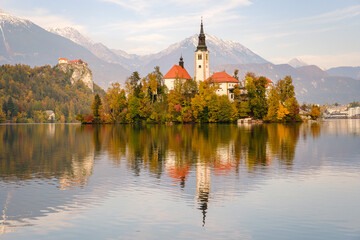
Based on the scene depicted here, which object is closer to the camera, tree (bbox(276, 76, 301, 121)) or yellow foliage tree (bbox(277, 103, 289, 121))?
yellow foliage tree (bbox(277, 103, 289, 121))

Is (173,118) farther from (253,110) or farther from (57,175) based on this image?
(57,175)

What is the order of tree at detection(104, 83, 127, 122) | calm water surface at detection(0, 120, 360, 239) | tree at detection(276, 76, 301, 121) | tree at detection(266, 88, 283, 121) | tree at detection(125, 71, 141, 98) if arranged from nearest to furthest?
calm water surface at detection(0, 120, 360, 239), tree at detection(266, 88, 283, 121), tree at detection(276, 76, 301, 121), tree at detection(125, 71, 141, 98), tree at detection(104, 83, 127, 122)

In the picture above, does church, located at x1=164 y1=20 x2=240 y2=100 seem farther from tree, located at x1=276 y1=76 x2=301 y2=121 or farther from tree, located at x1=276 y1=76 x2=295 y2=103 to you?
tree, located at x1=276 y1=76 x2=301 y2=121

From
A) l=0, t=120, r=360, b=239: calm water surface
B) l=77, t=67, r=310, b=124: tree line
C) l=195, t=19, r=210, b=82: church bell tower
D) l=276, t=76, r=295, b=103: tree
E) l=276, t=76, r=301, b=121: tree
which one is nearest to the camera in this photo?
l=0, t=120, r=360, b=239: calm water surface

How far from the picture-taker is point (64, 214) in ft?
63.3

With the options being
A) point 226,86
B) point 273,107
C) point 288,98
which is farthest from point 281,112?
point 226,86

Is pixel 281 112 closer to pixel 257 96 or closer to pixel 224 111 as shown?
pixel 257 96

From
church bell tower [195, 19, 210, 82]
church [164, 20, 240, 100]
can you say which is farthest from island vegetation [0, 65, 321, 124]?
church bell tower [195, 19, 210, 82]

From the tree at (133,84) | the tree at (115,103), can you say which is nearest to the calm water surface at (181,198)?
the tree at (133,84)

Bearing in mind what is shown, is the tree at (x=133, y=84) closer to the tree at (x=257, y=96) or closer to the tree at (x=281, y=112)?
the tree at (x=257, y=96)

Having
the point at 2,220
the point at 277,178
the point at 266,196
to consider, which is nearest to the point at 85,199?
the point at 2,220

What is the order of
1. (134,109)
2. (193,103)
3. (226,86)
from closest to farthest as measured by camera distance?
(193,103) < (134,109) < (226,86)

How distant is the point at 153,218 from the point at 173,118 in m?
123

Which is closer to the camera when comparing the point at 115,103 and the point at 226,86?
the point at 115,103
